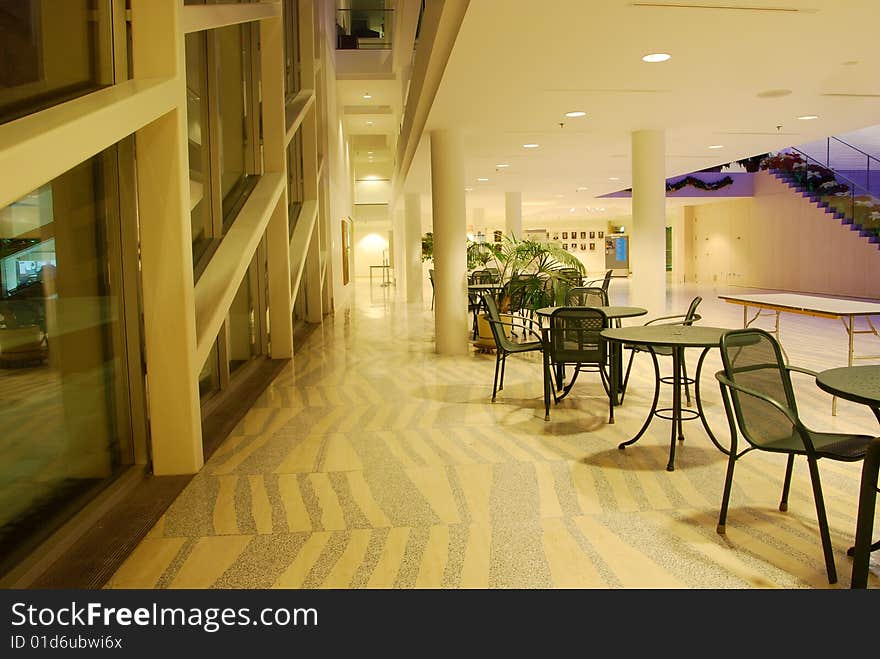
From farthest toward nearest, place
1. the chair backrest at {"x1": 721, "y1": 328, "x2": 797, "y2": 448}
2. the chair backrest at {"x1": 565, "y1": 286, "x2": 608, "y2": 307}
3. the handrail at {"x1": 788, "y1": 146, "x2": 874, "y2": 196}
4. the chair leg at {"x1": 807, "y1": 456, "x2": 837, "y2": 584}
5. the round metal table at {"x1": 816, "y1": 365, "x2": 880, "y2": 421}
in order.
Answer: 1. the handrail at {"x1": 788, "y1": 146, "x2": 874, "y2": 196}
2. the chair backrest at {"x1": 565, "y1": 286, "x2": 608, "y2": 307}
3. the chair backrest at {"x1": 721, "y1": 328, "x2": 797, "y2": 448}
4. the chair leg at {"x1": 807, "y1": 456, "x2": 837, "y2": 584}
5. the round metal table at {"x1": 816, "y1": 365, "x2": 880, "y2": 421}

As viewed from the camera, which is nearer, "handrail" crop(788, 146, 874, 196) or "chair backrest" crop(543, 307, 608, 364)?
"chair backrest" crop(543, 307, 608, 364)

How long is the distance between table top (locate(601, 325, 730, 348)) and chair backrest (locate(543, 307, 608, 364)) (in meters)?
0.66

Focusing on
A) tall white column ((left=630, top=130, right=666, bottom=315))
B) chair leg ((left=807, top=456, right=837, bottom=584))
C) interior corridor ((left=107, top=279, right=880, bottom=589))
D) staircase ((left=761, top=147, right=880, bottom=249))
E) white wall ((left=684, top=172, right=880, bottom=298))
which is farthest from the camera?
white wall ((left=684, top=172, right=880, bottom=298))

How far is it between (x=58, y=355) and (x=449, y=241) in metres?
6.39

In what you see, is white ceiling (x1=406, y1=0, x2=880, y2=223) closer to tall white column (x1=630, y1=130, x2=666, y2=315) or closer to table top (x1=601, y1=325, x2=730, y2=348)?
tall white column (x1=630, y1=130, x2=666, y2=315)

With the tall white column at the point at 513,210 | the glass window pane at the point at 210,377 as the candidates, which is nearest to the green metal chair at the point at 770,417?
the glass window pane at the point at 210,377

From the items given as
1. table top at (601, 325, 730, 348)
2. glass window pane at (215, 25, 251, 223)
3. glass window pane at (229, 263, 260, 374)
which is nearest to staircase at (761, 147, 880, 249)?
table top at (601, 325, 730, 348)

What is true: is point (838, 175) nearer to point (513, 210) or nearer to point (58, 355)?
point (513, 210)

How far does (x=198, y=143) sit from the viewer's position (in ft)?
18.5

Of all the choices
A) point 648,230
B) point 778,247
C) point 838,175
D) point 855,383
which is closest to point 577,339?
point 855,383

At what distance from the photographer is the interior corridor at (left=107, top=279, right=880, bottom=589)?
2871mm

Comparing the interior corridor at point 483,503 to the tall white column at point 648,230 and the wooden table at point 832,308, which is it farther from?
the tall white column at point 648,230

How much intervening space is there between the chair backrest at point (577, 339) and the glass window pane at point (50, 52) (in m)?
3.37
